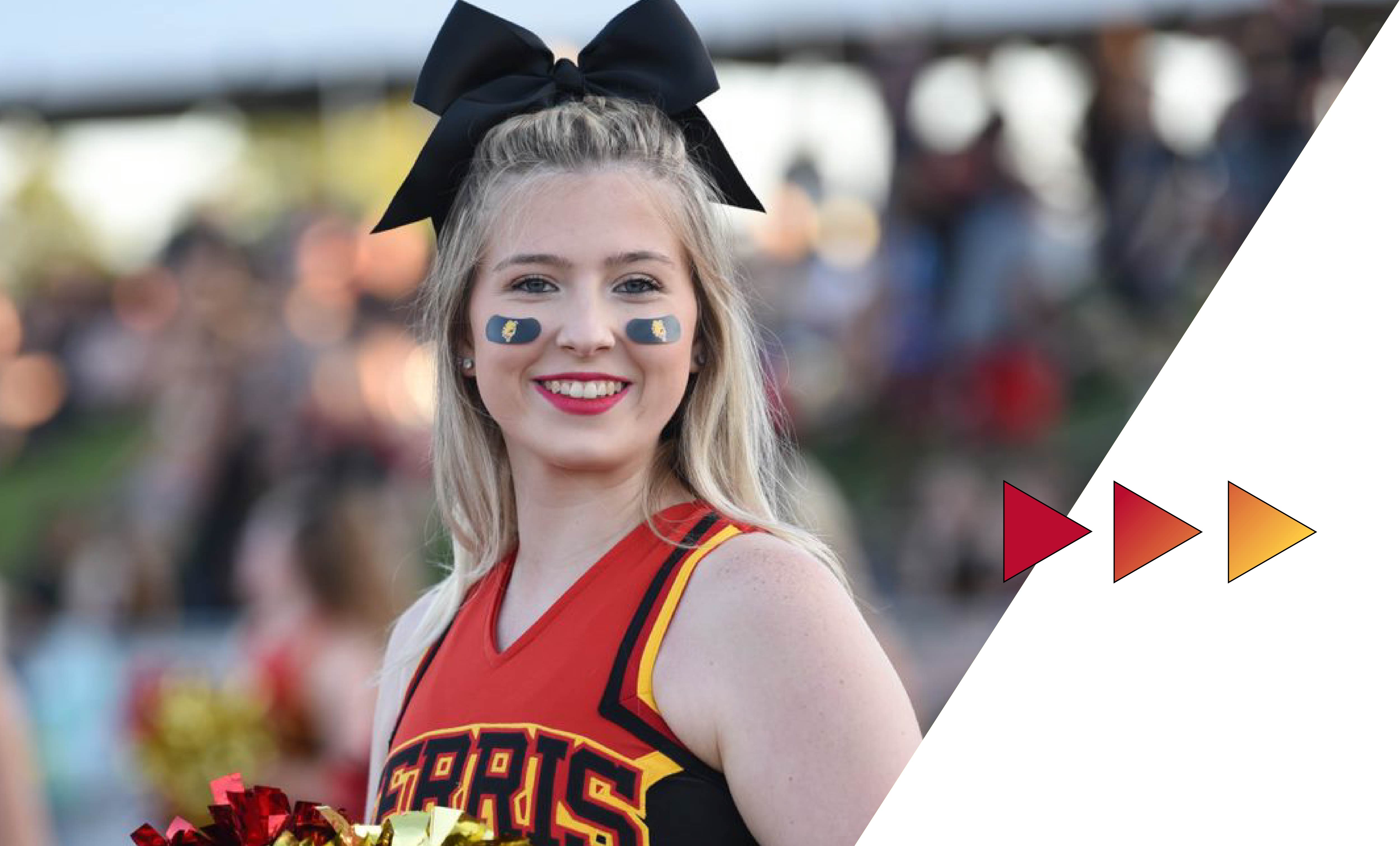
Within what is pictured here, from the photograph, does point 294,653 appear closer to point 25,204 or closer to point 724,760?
point 724,760

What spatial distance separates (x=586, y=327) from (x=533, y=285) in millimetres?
104

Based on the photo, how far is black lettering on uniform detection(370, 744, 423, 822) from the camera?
2.19 metres

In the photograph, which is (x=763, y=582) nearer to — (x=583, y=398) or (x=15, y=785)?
(x=583, y=398)

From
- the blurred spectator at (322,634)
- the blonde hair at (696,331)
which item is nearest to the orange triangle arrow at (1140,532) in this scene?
the blonde hair at (696,331)

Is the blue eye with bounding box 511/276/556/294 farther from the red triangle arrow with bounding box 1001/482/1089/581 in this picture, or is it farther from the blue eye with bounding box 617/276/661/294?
the red triangle arrow with bounding box 1001/482/1089/581

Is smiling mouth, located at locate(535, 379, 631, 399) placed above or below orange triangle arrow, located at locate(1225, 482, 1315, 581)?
above

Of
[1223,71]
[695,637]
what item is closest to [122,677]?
[1223,71]

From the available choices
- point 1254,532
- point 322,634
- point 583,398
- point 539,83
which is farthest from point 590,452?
point 322,634

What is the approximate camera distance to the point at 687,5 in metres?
8.73

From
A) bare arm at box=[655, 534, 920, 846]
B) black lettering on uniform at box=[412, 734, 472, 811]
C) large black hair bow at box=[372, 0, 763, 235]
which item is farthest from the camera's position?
large black hair bow at box=[372, 0, 763, 235]

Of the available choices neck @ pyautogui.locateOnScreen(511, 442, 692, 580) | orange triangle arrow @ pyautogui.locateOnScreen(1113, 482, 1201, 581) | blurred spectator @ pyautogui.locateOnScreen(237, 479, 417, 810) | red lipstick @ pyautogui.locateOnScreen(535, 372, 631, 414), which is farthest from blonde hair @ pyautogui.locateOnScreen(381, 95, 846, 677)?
blurred spectator @ pyautogui.locateOnScreen(237, 479, 417, 810)

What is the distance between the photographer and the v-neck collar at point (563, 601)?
7.15 feet

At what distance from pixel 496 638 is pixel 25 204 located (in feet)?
31.7

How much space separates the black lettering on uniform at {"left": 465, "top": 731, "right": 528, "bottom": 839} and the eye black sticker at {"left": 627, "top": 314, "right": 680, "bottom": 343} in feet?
1.53
